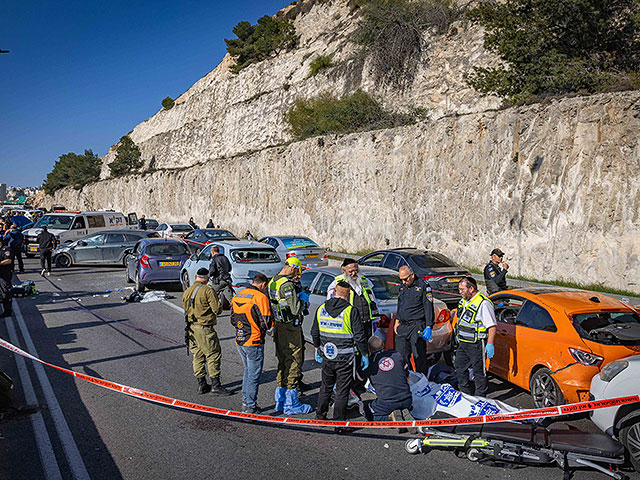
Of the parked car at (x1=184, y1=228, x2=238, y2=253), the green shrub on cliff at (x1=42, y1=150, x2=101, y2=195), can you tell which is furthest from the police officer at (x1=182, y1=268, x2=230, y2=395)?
the green shrub on cliff at (x1=42, y1=150, x2=101, y2=195)

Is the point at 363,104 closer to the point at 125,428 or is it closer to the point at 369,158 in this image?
the point at 369,158

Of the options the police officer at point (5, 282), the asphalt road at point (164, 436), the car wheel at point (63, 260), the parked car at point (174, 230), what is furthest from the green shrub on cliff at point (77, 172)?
the asphalt road at point (164, 436)

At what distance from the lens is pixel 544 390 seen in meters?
6.03

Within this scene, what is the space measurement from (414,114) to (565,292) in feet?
68.4

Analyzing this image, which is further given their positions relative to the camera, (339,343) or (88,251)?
(88,251)

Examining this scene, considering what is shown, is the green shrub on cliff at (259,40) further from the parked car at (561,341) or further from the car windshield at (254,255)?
the parked car at (561,341)

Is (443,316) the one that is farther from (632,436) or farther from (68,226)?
(68,226)

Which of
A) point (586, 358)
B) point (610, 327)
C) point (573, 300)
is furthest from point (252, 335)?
point (610, 327)

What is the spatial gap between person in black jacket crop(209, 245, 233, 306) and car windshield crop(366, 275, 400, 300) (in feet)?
15.2

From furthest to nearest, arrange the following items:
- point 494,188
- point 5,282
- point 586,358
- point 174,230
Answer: point 174,230
point 494,188
point 5,282
point 586,358

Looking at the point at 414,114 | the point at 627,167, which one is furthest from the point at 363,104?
the point at 627,167

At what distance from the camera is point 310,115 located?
3497cm

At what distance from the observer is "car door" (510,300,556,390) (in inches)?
237

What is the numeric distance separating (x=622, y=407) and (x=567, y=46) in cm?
1930
